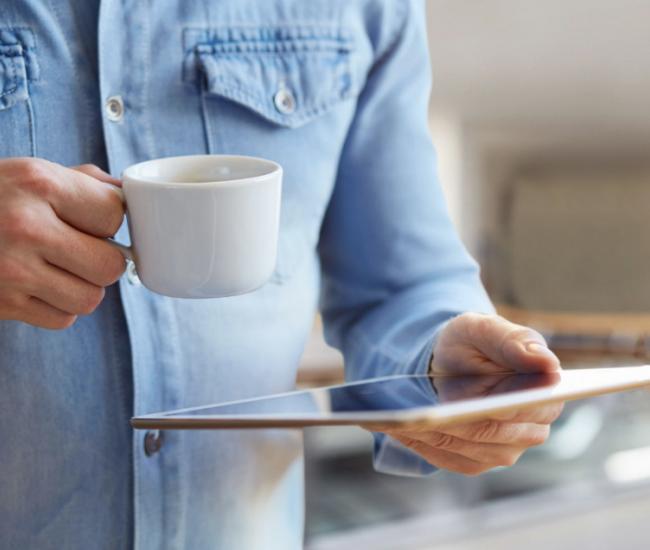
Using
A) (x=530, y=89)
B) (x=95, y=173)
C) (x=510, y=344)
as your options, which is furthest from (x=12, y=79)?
(x=530, y=89)

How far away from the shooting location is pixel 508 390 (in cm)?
55

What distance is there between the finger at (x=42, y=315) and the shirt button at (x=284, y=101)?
276 mm

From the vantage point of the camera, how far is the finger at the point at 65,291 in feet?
1.83

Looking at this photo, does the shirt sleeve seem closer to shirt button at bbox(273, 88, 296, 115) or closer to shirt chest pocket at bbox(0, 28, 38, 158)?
shirt button at bbox(273, 88, 296, 115)

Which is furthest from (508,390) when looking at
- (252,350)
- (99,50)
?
(99,50)

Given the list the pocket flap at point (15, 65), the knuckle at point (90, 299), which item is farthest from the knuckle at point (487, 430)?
the pocket flap at point (15, 65)

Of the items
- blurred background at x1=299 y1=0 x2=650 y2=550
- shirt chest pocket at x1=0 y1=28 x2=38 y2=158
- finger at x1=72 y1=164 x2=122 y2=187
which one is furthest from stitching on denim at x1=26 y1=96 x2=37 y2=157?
blurred background at x1=299 y1=0 x2=650 y2=550

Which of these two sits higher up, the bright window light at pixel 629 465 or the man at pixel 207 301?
the man at pixel 207 301

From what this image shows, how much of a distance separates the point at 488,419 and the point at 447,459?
0.08 meters

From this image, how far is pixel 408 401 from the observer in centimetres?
54

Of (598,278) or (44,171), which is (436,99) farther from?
(44,171)

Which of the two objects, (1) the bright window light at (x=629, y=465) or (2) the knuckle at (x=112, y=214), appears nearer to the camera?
(2) the knuckle at (x=112, y=214)

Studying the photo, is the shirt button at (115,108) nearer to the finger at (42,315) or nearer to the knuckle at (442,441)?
the finger at (42,315)

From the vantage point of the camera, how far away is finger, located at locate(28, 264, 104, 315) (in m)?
0.56
